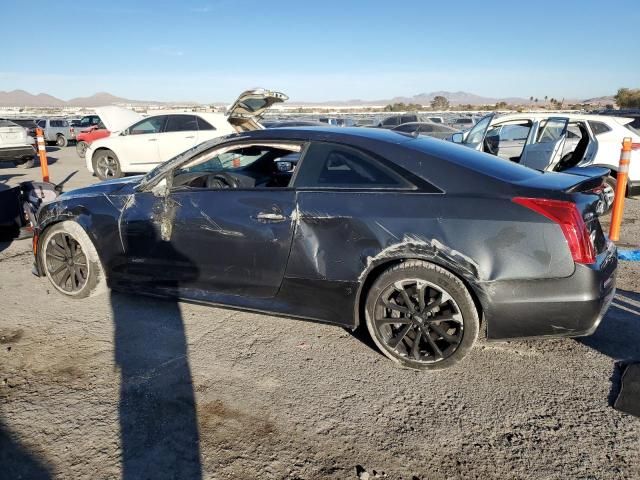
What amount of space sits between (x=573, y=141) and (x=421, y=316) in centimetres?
697

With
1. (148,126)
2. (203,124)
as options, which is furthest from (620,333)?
(148,126)

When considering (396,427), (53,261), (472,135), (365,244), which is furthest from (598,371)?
(472,135)

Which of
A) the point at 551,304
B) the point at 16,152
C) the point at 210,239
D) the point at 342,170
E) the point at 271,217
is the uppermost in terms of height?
the point at 16,152

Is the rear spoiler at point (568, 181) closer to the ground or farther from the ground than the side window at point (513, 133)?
closer to the ground

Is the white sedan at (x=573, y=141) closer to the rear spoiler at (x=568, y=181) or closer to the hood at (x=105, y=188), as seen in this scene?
the rear spoiler at (x=568, y=181)

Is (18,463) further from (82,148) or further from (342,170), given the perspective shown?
(82,148)

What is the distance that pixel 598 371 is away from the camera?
304 centimetres

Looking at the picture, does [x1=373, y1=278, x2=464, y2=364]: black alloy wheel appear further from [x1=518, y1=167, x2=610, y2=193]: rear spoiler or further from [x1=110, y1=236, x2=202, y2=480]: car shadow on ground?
[x1=110, y1=236, x2=202, y2=480]: car shadow on ground

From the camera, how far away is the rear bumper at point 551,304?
2748 mm

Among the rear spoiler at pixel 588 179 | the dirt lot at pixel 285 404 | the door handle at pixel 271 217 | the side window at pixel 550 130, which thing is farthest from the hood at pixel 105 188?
the side window at pixel 550 130

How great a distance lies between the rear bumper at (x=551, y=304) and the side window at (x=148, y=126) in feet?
34.8

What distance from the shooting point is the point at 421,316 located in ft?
9.91

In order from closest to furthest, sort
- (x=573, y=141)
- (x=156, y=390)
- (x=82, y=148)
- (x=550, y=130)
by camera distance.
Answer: (x=156, y=390)
(x=573, y=141)
(x=550, y=130)
(x=82, y=148)

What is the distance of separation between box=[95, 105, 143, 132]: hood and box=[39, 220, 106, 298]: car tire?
28.2 ft
